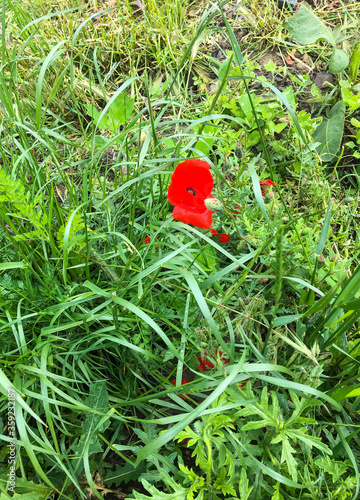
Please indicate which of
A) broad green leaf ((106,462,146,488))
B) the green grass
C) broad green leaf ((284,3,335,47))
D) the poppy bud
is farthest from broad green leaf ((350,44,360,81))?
broad green leaf ((106,462,146,488))

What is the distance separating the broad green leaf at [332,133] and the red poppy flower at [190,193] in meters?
0.83

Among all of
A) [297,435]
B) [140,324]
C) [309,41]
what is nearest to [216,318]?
[140,324]

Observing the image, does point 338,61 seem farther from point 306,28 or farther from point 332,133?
point 332,133

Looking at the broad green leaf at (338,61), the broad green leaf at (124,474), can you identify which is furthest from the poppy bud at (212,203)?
the broad green leaf at (338,61)

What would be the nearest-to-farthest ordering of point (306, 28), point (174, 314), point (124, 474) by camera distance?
point (124, 474) < point (174, 314) < point (306, 28)

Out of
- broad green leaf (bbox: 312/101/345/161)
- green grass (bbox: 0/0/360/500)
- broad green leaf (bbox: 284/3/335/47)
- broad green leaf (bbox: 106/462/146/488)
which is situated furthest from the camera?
broad green leaf (bbox: 284/3/335/47)

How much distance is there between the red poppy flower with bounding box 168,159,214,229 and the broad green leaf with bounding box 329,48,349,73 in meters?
1.16

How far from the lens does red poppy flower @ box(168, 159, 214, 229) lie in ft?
3.77

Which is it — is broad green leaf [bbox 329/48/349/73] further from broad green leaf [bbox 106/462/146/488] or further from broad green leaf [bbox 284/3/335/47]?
broad green leaf [bbox 106/462/146/488]

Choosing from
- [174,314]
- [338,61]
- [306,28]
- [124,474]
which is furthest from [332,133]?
[124,474]

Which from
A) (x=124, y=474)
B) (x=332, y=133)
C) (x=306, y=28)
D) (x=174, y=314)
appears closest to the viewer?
(x=124, y=474)

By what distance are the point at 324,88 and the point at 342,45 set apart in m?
0.26

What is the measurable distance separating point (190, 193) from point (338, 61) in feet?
4.27

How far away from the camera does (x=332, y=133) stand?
71.7 inches
